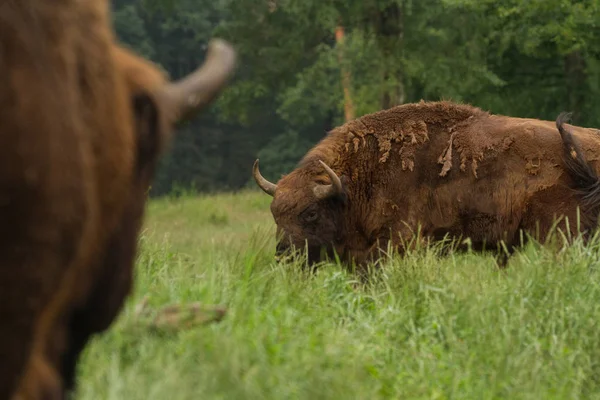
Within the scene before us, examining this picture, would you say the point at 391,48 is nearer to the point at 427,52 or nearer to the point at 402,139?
the point at 427,52

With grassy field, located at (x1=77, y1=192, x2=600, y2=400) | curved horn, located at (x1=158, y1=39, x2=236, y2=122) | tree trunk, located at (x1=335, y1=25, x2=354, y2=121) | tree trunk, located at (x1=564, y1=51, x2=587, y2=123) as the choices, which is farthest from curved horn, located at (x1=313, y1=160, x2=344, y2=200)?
tree trunk, located at (x1=564, y1=51, x2=587, y2=123)

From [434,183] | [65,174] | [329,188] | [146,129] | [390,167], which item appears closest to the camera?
[65,174]

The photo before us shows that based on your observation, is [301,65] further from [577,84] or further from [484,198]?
[484,198]

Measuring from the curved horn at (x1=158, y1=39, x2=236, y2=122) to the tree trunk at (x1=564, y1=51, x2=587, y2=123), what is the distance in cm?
2081

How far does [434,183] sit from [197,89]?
599cm

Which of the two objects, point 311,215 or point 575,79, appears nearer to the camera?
point 311,215

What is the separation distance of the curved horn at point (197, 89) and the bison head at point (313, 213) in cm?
587

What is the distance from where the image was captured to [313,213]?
31.6ft

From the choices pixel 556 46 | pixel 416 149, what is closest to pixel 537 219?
pixel 416 149

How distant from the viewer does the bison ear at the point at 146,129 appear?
125 inches

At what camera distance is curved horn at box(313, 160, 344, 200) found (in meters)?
9.47

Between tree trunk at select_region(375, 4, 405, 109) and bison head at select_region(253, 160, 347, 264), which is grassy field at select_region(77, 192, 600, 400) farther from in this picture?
tree trunk at select_region(375, 4, 405, 109)

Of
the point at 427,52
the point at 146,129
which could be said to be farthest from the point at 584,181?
the point at 427,52

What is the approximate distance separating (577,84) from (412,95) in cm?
410
